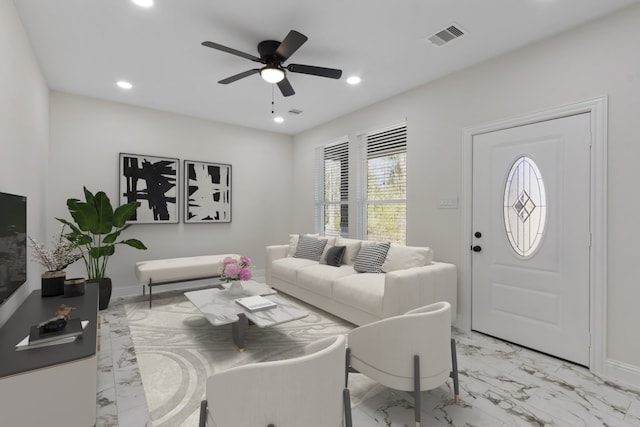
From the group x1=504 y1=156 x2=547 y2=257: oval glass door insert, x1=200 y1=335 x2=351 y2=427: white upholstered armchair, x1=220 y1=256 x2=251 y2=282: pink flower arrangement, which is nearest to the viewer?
x1=200 y1=335 x2=351 y2=427: white upholstered armchair

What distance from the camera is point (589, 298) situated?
2.54m

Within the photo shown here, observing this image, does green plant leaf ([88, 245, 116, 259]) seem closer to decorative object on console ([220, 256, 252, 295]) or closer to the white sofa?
decorative object on console ([220, 256, 252, 295])

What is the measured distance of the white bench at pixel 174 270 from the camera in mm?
4051

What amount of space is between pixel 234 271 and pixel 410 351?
205 centimetres

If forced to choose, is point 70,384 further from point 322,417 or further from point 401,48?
point 401,48

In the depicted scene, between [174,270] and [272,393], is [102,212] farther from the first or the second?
[272,393]

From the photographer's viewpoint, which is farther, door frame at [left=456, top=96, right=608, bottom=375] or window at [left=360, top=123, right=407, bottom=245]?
window at [left=360, top=123, right=407, bottom=245]

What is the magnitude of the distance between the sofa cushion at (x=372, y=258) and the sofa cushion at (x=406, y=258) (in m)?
0.06

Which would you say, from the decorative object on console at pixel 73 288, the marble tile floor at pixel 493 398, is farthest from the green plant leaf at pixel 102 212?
the marble tile floor at pixel 493 398

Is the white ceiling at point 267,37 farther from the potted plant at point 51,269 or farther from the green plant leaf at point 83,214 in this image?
the potted plant at point 51,269

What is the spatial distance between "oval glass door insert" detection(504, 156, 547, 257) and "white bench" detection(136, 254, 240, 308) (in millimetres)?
3330

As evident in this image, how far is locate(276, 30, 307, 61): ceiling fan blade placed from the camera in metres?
2.35

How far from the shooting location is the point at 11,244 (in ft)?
6.85

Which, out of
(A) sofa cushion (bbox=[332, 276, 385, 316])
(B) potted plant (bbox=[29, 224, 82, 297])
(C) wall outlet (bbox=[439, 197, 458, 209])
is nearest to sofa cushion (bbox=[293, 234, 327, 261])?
(A) sofa cushion (bbox=[332, 276, 385, 316])
